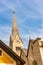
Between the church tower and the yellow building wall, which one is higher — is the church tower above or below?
above

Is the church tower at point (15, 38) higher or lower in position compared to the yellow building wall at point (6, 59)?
higher

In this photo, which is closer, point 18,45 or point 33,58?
point 33,58

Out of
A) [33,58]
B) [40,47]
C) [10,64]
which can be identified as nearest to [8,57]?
[10,64]

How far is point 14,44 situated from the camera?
65312 millimetres

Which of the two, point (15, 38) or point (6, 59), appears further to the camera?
point (15, 38)

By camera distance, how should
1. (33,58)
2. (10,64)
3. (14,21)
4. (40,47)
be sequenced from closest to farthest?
(10,64), (40,47), (33,58), (14,21)

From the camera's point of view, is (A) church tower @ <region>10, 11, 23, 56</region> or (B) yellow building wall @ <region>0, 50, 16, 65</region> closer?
(B) yellow building wall @ <region>0, 50, 16, 65</region>

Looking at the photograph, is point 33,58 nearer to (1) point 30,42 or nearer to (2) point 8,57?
(1) point 30,42

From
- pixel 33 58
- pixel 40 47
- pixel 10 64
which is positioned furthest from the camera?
pixel 33 58

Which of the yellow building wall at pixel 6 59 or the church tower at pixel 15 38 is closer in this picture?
the yellow building wall at pixel 6 59

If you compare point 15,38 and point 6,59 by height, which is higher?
point 15,38

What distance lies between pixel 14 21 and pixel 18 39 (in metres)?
6.89

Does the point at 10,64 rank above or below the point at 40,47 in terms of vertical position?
below

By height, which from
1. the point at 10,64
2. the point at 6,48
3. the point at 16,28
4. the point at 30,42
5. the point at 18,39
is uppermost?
the point at 16,28
